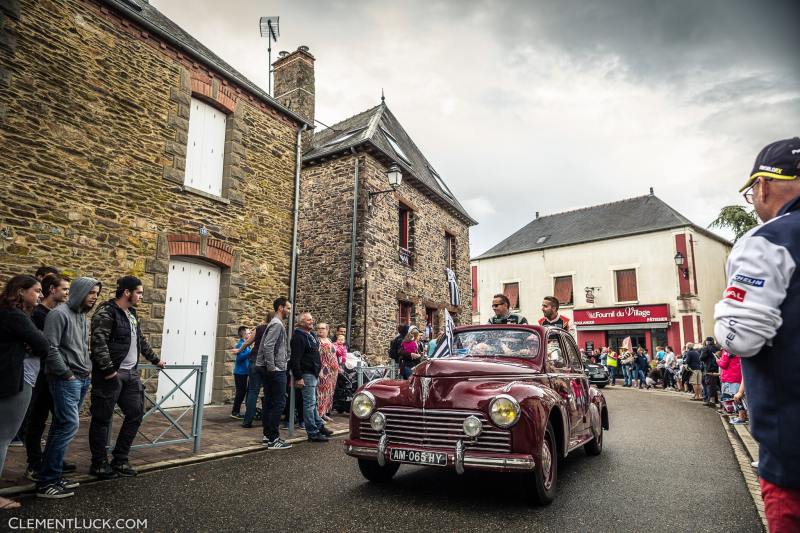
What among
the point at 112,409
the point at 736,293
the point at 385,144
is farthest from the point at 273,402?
the point at 385,144

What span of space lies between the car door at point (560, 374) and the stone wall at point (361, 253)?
8.70m

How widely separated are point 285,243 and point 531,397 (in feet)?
29.0

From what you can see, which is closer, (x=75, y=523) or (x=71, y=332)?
(x=75, y=523)

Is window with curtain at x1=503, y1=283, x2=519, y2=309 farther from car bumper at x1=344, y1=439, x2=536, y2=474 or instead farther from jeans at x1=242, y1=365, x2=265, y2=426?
car bumper at x1=344, y1=439, x2=536, y2=474

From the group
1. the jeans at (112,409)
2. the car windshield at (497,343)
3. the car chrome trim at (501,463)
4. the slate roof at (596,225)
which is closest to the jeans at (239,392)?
the jeans at (112,409)

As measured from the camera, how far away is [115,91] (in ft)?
27.9

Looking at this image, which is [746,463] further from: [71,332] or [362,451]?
[71,332]

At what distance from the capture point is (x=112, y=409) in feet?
14.7

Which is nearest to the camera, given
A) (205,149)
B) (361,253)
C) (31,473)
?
(31,473)

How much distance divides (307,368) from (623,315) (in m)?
23.1

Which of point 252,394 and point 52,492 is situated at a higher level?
point 252,394

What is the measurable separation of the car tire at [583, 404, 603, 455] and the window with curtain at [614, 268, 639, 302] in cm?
2189

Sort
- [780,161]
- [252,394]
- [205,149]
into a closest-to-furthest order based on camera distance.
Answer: [780,161] < [252,394] < [205,149]

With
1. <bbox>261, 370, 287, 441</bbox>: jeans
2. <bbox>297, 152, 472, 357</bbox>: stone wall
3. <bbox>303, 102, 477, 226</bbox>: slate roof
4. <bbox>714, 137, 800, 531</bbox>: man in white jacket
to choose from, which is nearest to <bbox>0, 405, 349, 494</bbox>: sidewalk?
<bbox>261, 370, 287, 441</bbox>: jeans
